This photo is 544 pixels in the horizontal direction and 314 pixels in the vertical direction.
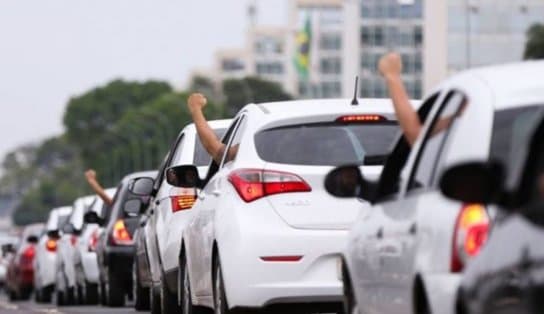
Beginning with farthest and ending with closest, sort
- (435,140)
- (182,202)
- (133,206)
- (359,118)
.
Answer: (133,206), (182,202), (359,118), (435,140)

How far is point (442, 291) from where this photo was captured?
27.2ft

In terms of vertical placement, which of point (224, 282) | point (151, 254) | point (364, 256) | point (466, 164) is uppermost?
point (466, 164)

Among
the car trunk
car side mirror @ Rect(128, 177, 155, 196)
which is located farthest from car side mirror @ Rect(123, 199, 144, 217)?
the car trunk

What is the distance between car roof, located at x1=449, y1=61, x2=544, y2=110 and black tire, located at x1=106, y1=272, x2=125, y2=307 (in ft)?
57.7

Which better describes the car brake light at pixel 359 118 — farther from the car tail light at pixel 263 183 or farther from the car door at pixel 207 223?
the car door at pixel 207 223

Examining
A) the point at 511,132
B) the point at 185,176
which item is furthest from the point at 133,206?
the point at 511,132

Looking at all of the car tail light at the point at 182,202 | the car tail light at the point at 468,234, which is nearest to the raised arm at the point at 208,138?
the car tail light at the point at 182,202

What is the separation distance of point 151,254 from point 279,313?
22.9ft

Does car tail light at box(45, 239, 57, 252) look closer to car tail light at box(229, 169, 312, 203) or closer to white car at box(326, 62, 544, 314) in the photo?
car tail light at box(229, 169, 312, 203)

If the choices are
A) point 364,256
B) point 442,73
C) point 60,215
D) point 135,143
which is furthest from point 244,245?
point 135,143

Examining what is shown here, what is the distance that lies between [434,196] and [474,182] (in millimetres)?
1369

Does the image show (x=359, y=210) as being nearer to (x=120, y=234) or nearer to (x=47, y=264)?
(x=120, y=234)

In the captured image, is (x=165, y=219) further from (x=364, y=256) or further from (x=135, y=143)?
(x=135, y=143)

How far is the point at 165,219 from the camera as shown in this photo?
18.9m
